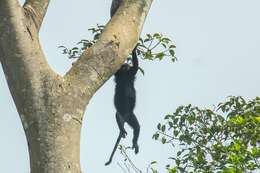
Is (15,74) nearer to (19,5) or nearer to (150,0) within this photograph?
(19,5)

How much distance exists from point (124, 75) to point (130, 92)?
13.3 inches

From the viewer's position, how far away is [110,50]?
9.32 feet

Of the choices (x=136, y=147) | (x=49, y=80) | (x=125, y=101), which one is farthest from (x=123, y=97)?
(x=49, y=80)

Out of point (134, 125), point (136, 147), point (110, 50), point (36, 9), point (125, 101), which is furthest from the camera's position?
point (134, 125)

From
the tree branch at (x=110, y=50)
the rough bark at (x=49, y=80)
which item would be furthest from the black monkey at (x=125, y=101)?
→ the rough bark at (x=49, y=80)

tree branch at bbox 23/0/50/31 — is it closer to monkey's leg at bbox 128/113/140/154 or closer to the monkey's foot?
the monkey's foot

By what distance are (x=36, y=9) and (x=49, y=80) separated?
1.74 ft

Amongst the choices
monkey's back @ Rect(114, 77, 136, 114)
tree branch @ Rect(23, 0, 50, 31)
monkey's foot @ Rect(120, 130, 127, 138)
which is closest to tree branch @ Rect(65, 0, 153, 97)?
tree branch @ Rect(23, 0, 50, 31)

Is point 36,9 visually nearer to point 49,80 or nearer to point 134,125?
point 49,80

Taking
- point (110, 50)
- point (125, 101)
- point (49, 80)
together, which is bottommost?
point (125, 101)

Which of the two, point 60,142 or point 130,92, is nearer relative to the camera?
point 60,142

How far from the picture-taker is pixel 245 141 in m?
5.53

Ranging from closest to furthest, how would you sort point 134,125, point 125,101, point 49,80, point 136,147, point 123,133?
1. point 49,80
2. point 123,133
3. point 136,147
4. point 125,101
5. point 134,125

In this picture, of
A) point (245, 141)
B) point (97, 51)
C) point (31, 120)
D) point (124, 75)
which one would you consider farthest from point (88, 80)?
point (124, 75)
